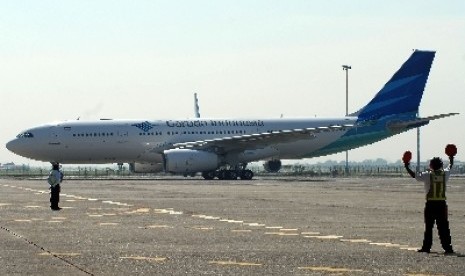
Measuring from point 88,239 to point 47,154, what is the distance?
48.0 m

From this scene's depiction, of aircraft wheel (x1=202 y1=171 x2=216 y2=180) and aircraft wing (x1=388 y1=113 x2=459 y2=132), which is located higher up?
aircraft wing (x1=388 y1=113 x2=459 y2=132)

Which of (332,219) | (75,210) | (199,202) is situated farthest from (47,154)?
(332,219)

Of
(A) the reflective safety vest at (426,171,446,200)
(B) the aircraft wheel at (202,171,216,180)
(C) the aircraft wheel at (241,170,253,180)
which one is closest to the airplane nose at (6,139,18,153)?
(B) the aircraft wheel at (202,171,216,180)

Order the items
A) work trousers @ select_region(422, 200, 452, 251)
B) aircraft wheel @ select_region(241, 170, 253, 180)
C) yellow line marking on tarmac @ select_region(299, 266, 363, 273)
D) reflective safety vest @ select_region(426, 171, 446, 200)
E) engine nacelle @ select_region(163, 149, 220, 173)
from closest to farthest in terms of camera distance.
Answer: yellow line marking on tarmac @ select_region(299, 266, 363, 273), work trousers @ select_region(422, 200, 452, 251), reflective safety vest @ select_region(426, 171, 446, 200), engine nacelle @ select_region(163, 149, 220, 173), aircraft wheel @ select_region(241, 170, 253, 180)

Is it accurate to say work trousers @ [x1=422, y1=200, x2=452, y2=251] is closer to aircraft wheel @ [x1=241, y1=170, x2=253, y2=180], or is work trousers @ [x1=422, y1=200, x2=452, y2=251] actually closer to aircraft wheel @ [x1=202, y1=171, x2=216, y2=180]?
aircraft wheel @ [x1=202, y1=171, x2=216, y2=180]

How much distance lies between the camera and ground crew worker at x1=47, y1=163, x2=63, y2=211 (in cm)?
2755

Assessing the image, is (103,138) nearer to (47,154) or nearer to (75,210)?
(47,154)

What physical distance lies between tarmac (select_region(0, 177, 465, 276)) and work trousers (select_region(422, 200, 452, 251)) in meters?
0.29

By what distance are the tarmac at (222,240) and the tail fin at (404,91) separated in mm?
41547

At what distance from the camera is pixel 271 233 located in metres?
18.7

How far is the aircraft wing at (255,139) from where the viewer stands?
6397 centimetres

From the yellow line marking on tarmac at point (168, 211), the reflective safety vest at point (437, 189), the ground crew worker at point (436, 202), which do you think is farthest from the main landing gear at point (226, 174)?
the reflective safety vest at point (437, 189)

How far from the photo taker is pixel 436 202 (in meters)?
15.8

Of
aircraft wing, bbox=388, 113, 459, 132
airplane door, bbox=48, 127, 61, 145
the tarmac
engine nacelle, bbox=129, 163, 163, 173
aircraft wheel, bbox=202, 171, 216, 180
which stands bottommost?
the tarmac
